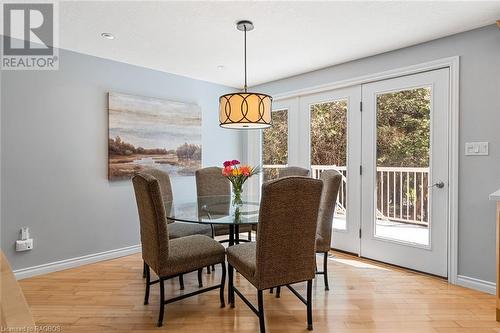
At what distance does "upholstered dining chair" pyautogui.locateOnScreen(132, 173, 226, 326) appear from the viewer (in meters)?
2.02

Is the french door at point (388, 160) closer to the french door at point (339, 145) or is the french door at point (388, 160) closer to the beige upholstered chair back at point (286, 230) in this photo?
the french door at point (339, 145)

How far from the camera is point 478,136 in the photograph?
263 cm

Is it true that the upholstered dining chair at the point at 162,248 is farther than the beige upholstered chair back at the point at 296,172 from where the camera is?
No

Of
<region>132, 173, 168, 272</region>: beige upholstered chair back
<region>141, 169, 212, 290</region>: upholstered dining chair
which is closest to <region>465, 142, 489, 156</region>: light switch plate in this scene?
<region>141, 169, 212, 290</region>: upholstered dining chair

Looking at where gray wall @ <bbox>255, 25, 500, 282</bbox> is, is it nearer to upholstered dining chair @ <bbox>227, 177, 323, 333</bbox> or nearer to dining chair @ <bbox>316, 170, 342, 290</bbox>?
dining chair @ <bbox>316, 170, 342, 290</bbox>

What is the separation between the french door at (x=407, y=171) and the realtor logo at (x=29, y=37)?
325 cm

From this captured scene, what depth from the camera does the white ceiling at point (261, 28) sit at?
2266 millimetres

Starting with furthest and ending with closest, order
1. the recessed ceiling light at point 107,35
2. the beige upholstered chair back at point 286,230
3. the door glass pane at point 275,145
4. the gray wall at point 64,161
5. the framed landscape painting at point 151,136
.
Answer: the door glass pane at point 275,145 < the framed landscape painting at point 151,136 < the gray wall at point 64,161 < the recessed ceiling light at point 107,35 < the beige upholstered chair back at point 286,230

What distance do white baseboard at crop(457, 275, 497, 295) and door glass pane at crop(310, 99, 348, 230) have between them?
4.18 feet

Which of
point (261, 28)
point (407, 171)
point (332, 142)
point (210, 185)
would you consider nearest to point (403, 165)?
point (407, 171)

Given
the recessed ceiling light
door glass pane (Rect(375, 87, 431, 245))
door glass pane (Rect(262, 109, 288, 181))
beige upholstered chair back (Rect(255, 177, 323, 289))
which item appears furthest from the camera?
door glass pane (Rect(262, 109, 288, 181))

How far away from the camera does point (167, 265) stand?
206cm

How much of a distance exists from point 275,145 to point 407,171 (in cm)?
196

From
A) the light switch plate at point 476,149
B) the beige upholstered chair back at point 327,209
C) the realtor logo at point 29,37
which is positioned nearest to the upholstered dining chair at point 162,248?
the beige upholstered chair back at point 327,209
